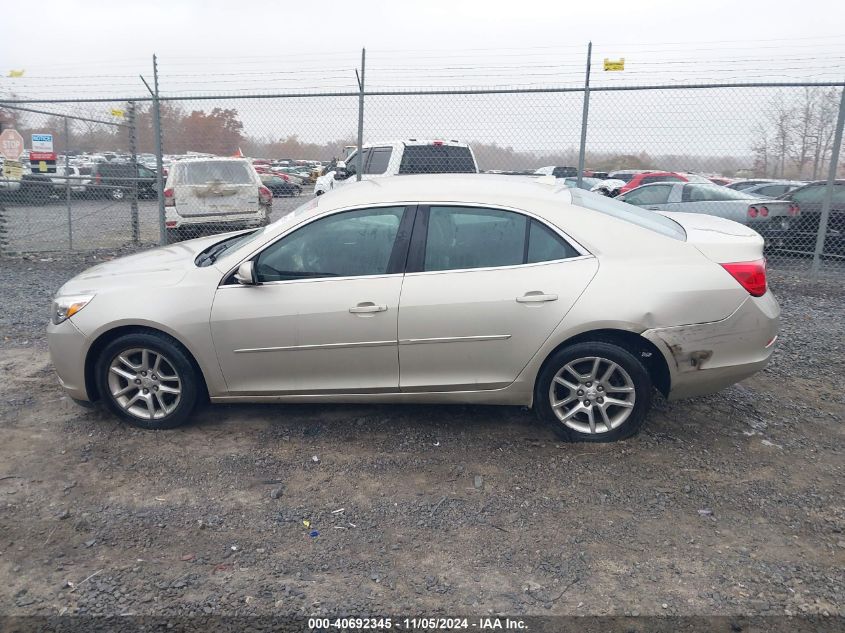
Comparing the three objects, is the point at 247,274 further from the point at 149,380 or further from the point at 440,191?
the point at 440,191

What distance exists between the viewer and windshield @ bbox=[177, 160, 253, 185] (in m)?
11.2

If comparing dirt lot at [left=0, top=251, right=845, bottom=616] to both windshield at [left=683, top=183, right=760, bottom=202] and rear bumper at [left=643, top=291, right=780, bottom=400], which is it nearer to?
rear bumper at [left=643, top=291, right=780, bottom=400]

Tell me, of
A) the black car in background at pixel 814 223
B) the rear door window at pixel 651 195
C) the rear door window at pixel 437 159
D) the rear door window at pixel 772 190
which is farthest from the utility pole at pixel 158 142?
the rear door window at pixel 772 190

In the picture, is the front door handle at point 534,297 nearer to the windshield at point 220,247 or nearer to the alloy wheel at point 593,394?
the alloy wheel at point 593,394

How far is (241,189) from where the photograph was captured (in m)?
11.1

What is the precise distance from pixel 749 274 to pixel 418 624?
9.29 ft

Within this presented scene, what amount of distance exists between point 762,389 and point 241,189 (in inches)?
337

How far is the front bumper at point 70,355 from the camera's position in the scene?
435cm

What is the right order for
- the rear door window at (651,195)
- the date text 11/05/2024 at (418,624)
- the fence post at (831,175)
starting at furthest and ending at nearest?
the rear door window at (651,195) < the fence post at (831,175) < the date text 11/05/2024 at (418,624)

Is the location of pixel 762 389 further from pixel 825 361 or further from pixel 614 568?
pixel 614 568

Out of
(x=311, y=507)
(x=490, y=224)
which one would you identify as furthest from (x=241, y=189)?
(x=311, y=507)

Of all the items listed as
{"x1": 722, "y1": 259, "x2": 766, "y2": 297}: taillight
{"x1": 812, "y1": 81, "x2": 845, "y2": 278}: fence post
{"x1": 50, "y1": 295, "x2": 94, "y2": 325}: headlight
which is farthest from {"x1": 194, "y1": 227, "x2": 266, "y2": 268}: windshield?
{"x1": 812, "y1": 81, "x2": 845, "y2": 278}: fence post

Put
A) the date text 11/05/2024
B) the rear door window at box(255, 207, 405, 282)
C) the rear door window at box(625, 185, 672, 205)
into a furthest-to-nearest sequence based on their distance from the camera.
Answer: the rear door window at box(625, 185, 672, 205) < the rear door window at box(255, 207, 405, 282) < the date text 11/05/2024

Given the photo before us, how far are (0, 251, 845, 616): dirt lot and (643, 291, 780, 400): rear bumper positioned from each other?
43 cm
